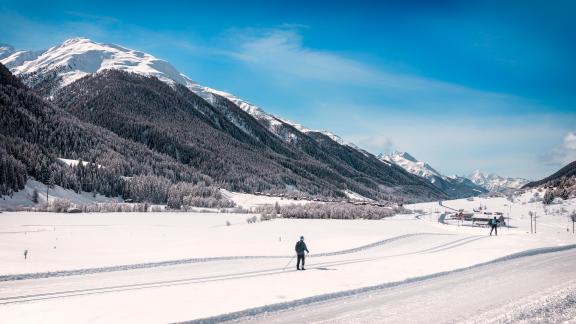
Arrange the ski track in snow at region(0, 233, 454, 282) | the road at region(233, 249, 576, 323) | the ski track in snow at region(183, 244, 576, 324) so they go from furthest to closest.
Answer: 1. the ski track in snow at region(0, 233, 454, 282)
2. the road at region(233, 249, 576, 323)
3. the ski track in snow at region(183, 244, 576, 324)

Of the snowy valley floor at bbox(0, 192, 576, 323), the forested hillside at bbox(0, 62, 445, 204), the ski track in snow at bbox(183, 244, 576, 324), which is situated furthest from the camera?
the forested hillside at bbox(0, 62, 445, 204)

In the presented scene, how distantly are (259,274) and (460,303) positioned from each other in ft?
28.4

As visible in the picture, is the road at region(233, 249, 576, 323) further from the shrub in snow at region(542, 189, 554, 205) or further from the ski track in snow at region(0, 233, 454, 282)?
the shrub in snow at region(542, 189, 554, 205)

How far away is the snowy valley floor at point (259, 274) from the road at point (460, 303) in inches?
1.6

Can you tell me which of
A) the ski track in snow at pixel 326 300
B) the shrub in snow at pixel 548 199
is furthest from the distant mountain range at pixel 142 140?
the shrub in snow at pixel 548 199

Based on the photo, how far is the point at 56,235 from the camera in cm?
2966

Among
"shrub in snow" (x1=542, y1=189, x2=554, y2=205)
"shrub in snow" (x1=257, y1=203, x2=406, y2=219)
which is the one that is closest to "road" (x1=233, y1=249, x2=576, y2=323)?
"shrub in snow" (x1=257, y1=203, x2=406, y2=219)

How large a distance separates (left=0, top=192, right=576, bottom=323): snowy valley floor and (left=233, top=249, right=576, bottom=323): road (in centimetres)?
4

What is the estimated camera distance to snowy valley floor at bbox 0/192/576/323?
13.1m

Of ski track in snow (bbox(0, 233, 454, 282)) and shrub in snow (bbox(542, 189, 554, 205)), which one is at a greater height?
shrub in snow (bbox(542, 189, 554, 205))

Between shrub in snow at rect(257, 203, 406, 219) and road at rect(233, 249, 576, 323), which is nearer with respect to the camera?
road at rect(233, 249, 576, 323)

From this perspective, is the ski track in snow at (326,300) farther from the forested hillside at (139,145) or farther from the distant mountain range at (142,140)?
the distant mountain range at (142,140)

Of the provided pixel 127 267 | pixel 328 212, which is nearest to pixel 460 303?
pixel 127 267

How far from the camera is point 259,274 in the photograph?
66.1ft
